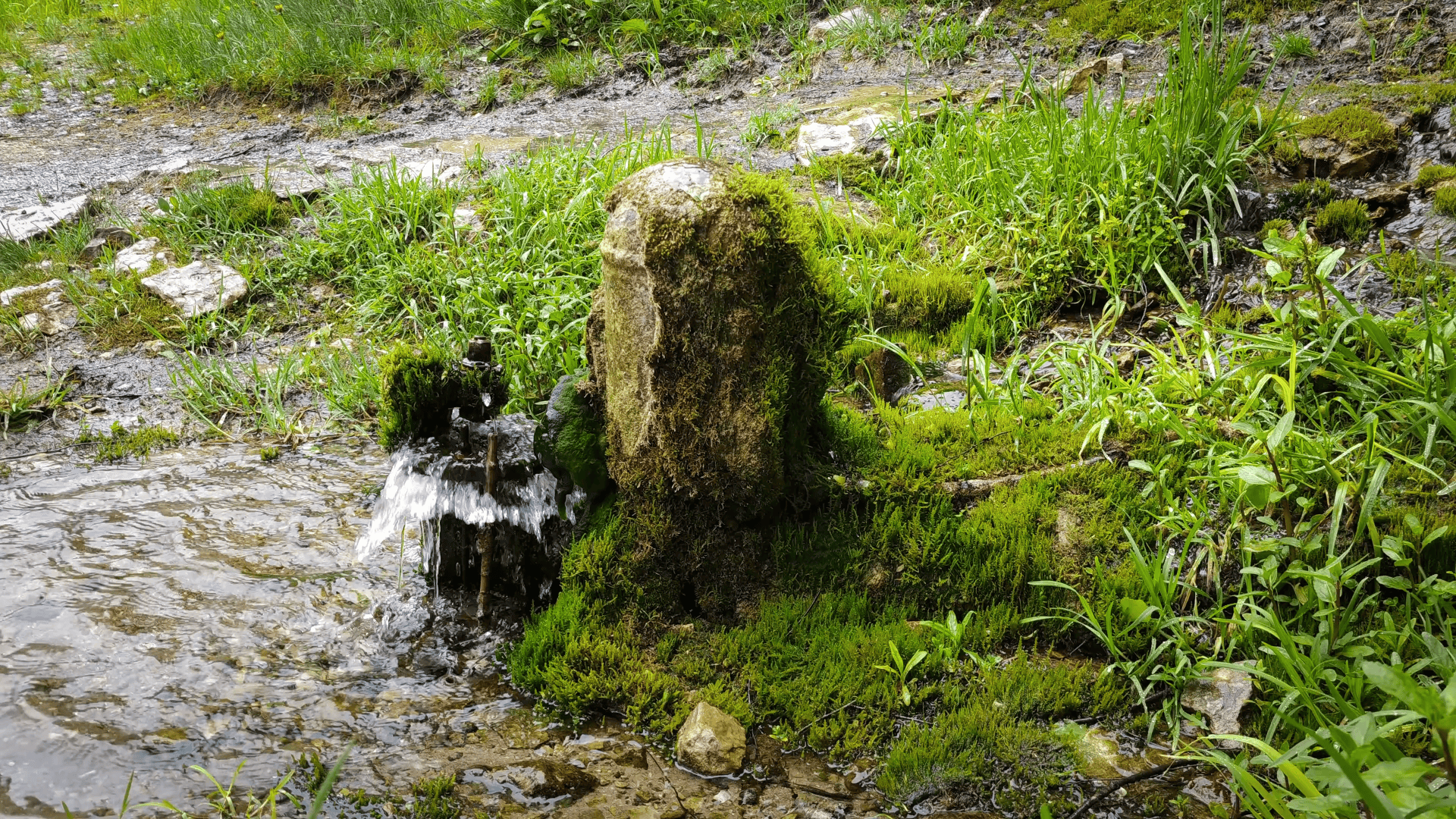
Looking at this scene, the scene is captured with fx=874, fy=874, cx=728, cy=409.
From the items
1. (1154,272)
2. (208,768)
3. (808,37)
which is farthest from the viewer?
(808,37)

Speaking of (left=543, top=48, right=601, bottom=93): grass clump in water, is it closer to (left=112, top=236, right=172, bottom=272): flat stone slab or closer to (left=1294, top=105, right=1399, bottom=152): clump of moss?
(left=112, top=236, right=172, bottom=272): flat stone slab

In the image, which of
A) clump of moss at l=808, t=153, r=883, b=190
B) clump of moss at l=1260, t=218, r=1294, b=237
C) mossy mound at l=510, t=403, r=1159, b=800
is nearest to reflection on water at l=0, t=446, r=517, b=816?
mossy mound at l=510, t=403, r=1159, b=800

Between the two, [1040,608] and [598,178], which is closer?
[1040,608]

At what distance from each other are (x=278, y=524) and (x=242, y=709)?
52.0 inches

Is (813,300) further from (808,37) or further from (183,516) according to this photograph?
(808,37)

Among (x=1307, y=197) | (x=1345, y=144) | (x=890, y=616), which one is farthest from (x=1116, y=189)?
(x=890, y=616)

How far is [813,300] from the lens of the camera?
318 cm

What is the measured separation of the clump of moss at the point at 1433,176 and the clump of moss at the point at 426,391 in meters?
4.65

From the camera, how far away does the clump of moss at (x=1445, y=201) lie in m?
4.09

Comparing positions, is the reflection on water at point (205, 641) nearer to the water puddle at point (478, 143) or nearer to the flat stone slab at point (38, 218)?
the flat stone slab at point (38, 218)

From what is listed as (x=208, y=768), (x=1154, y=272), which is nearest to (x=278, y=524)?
(x=208, y=768)

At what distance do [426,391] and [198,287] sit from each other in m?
3.41

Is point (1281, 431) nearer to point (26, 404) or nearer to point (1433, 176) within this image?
point (1433, 176)

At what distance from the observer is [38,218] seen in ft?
23.0
